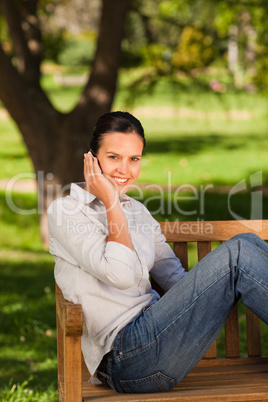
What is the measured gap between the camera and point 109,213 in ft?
8.85

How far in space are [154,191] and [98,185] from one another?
9888mm

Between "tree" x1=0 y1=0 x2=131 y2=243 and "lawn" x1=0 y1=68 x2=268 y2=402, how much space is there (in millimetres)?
971

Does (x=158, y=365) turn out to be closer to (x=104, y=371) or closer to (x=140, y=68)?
(x=104, y=371)

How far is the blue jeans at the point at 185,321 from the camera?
2658mm

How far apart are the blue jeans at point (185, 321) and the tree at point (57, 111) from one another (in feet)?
18.0

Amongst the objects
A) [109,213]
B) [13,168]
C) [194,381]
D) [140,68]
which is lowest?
[194,381]

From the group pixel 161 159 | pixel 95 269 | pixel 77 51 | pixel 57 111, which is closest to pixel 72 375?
pixel 95 269

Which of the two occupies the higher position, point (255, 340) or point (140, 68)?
point (140, 68)

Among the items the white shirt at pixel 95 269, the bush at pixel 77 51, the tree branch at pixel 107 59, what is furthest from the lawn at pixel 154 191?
the bush at pixel 77 51

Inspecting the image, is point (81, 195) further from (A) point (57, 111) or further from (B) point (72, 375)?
(A) point (57, 111)

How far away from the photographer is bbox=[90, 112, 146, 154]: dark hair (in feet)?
9.58

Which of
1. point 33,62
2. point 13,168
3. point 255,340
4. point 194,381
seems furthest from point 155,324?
point 13,168

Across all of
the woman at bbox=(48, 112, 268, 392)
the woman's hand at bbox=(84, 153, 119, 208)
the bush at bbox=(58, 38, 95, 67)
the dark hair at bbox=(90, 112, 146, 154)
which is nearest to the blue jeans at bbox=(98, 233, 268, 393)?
the woman at bbox=(48, 112, 268, 392)

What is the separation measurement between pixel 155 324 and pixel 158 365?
17 centimetres
